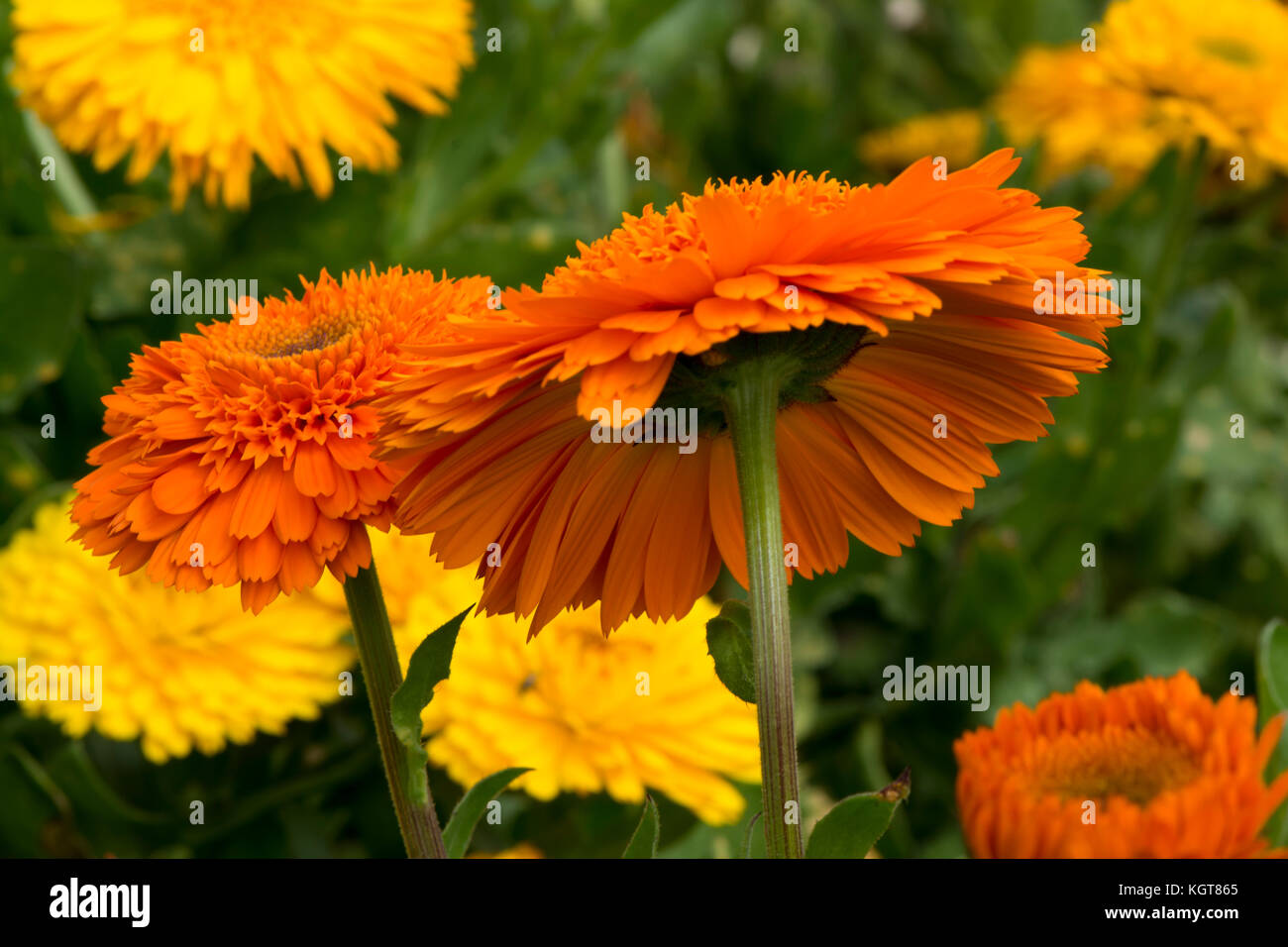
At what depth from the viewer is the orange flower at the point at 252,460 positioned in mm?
275

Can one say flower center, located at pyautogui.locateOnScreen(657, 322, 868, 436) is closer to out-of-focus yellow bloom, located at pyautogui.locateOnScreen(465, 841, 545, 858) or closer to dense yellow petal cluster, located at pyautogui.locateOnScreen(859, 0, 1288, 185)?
out-of-focus yellow bloom, located at pyautogui.locateOnScreen(465, 841, 545, 858)

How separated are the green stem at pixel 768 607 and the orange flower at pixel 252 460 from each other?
0.24 feet

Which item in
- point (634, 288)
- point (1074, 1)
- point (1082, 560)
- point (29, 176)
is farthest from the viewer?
point (1074, 1)

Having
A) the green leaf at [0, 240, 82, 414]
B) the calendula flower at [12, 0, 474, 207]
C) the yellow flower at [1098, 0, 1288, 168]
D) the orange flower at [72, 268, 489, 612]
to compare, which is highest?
the yellow flower at [1098, 0, 1288, 168]

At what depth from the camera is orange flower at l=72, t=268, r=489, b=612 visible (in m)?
0.28

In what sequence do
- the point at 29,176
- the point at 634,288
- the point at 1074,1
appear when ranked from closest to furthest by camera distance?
the point at 634,288
the point at 29,176
the point at 1074,1

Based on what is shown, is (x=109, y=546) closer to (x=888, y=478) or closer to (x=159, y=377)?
(x=159, y=377)

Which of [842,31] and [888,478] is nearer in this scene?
[888,478]

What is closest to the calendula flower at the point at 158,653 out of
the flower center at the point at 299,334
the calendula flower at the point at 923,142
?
the flower center at the point at 299,334

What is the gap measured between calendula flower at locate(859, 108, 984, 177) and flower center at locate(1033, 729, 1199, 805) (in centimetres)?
72

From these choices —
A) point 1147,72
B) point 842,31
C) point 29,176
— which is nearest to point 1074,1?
point 842,31

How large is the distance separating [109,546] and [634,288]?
5.2 inches

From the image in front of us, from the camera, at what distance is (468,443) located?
0.90 feet

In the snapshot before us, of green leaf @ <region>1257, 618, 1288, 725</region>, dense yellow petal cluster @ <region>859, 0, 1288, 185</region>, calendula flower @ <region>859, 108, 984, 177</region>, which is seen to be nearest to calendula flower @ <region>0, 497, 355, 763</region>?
green leaf @ <region>1257, 618, 1288, 725</region>
